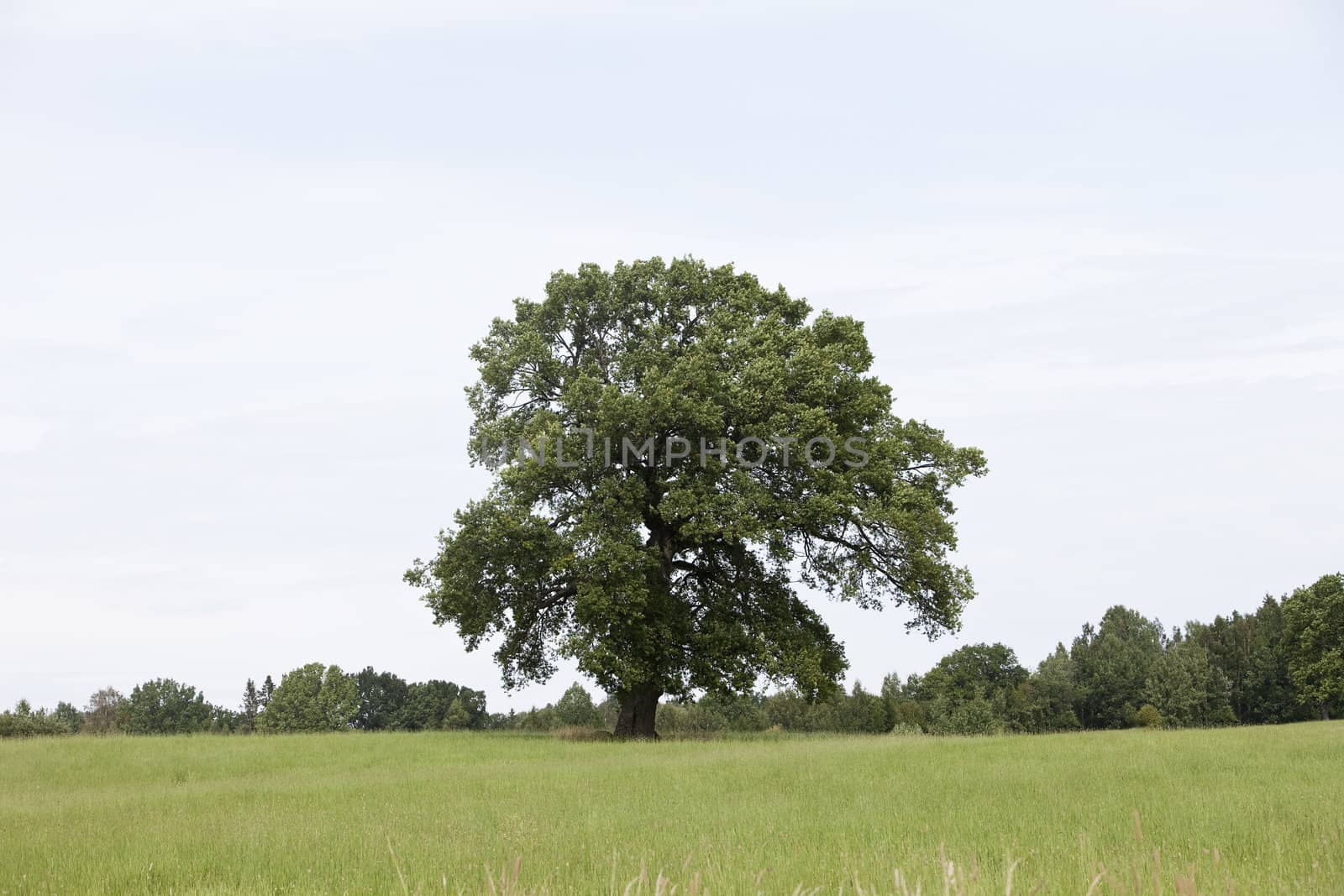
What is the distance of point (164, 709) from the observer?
125 m

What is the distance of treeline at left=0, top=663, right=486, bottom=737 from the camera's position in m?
101

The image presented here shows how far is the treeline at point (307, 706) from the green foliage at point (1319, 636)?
7587 centimetres

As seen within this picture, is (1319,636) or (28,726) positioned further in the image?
(1319,636)

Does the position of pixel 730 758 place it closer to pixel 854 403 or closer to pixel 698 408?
pixel 698 408

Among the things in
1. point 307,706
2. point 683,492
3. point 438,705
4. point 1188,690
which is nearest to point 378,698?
point 438,705

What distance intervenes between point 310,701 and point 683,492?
83.5 metres

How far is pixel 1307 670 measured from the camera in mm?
67438

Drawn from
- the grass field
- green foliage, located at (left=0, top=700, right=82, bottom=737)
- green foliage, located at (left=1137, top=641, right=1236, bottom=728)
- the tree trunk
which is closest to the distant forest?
green foliage, located at (left=1137, top=641, right=1236, bottom=728)

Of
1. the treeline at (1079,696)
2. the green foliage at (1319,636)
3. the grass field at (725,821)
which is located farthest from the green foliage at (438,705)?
the grass field at (725,821)

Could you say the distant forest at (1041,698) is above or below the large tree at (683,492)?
below

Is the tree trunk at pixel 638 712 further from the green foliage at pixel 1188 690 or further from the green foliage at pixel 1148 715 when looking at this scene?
the green foliage at pixel 1188 690

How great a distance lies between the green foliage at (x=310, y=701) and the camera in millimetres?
98812

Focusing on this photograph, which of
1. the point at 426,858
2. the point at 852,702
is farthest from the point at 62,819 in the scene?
the point at 852,702

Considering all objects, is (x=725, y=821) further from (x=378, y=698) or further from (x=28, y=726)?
(x=378, y=698)
